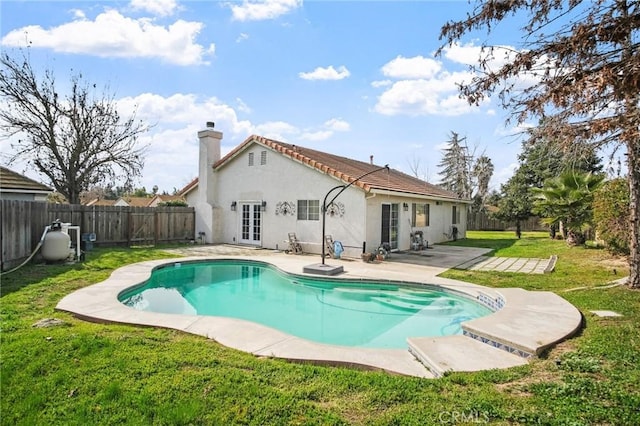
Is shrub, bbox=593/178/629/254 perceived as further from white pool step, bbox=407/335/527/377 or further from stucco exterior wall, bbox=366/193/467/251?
white pool step, bbox=407/335/527/377

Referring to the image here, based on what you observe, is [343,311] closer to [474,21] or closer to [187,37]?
[474,21]

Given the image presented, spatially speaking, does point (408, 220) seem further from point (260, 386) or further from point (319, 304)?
point (260, 386)

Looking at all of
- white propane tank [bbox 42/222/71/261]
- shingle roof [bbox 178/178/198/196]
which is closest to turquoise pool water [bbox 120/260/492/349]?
white propane tank [bbox 42/222/71/261]

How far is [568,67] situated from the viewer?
4.43 m

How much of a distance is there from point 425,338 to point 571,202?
15.6 meters

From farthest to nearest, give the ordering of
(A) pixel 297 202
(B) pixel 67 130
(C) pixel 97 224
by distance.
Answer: (B) pixel 67 130, (C) pixel 97 224, (A) pixel 297 202

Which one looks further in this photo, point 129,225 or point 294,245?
point 129,225

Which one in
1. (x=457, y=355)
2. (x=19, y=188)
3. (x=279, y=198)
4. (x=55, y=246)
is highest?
(x=19, y=188)

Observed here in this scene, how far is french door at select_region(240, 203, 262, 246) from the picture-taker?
17.8 m

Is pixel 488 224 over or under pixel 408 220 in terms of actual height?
under

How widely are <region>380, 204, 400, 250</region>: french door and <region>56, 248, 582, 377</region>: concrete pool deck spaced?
6814mm

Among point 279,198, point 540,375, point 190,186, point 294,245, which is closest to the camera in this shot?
point 540,375

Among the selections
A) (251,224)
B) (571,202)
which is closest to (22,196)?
(251,224)

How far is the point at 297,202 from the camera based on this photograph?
52.6 ft
